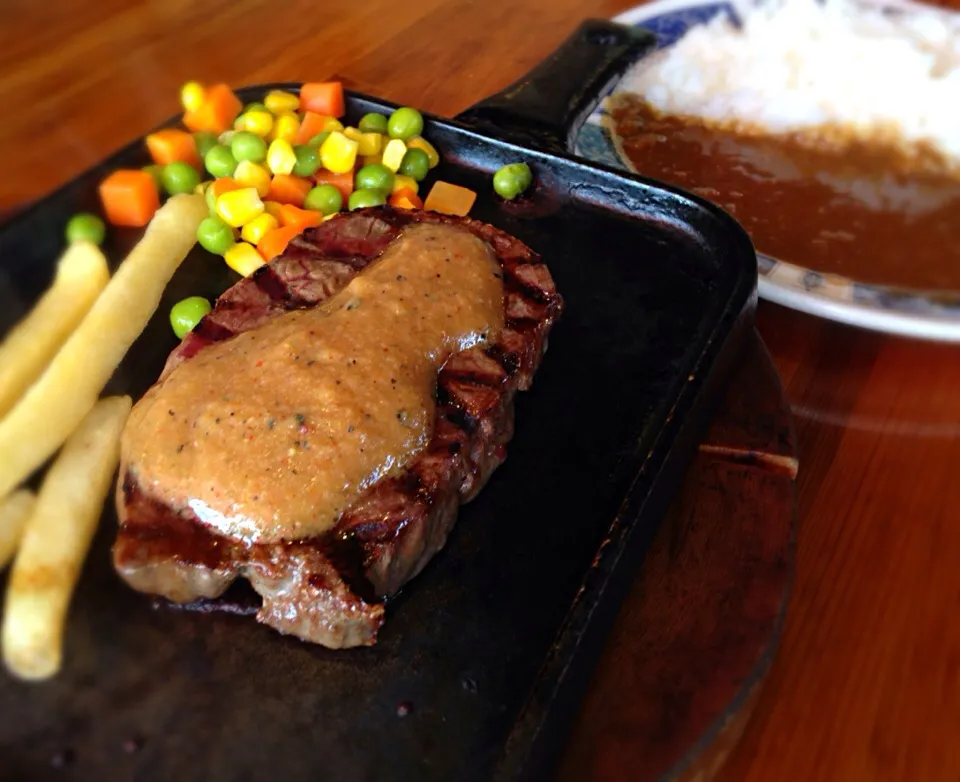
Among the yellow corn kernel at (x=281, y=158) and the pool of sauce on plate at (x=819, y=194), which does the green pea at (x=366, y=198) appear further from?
the pool of sauce on plate at (x=819, y=194)

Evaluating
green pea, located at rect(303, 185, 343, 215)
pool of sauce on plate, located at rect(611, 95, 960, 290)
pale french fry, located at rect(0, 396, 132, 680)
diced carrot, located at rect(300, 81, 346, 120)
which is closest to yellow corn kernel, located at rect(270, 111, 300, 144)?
diced carrot, located at rect(300, 81, 346, 120)

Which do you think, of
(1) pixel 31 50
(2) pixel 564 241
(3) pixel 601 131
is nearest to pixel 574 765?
(2) pixel 564 241

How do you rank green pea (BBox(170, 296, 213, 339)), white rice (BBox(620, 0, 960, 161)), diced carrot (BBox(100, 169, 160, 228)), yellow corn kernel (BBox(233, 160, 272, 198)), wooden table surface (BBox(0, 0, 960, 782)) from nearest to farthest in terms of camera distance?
wooden table surface (BBox(0, 0, 960, 782)) → green pea (BBox(170, 296, 213, 339)) → diced carrot (BBox(100, 169, 160, 228)) → yellow corn kernel (BBox(233, 160, 272, 198)) → white rice (BBox(620, 0, 960, 161))

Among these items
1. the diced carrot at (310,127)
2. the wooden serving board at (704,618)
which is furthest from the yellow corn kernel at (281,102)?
the wooden serving board at (704,618)

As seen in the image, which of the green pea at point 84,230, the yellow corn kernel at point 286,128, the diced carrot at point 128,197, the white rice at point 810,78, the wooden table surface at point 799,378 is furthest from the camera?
the white rice at point 810,78

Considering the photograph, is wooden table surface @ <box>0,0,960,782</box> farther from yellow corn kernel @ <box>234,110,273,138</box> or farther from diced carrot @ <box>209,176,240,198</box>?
diced carrot @ <box>209,176,240,198</box>
